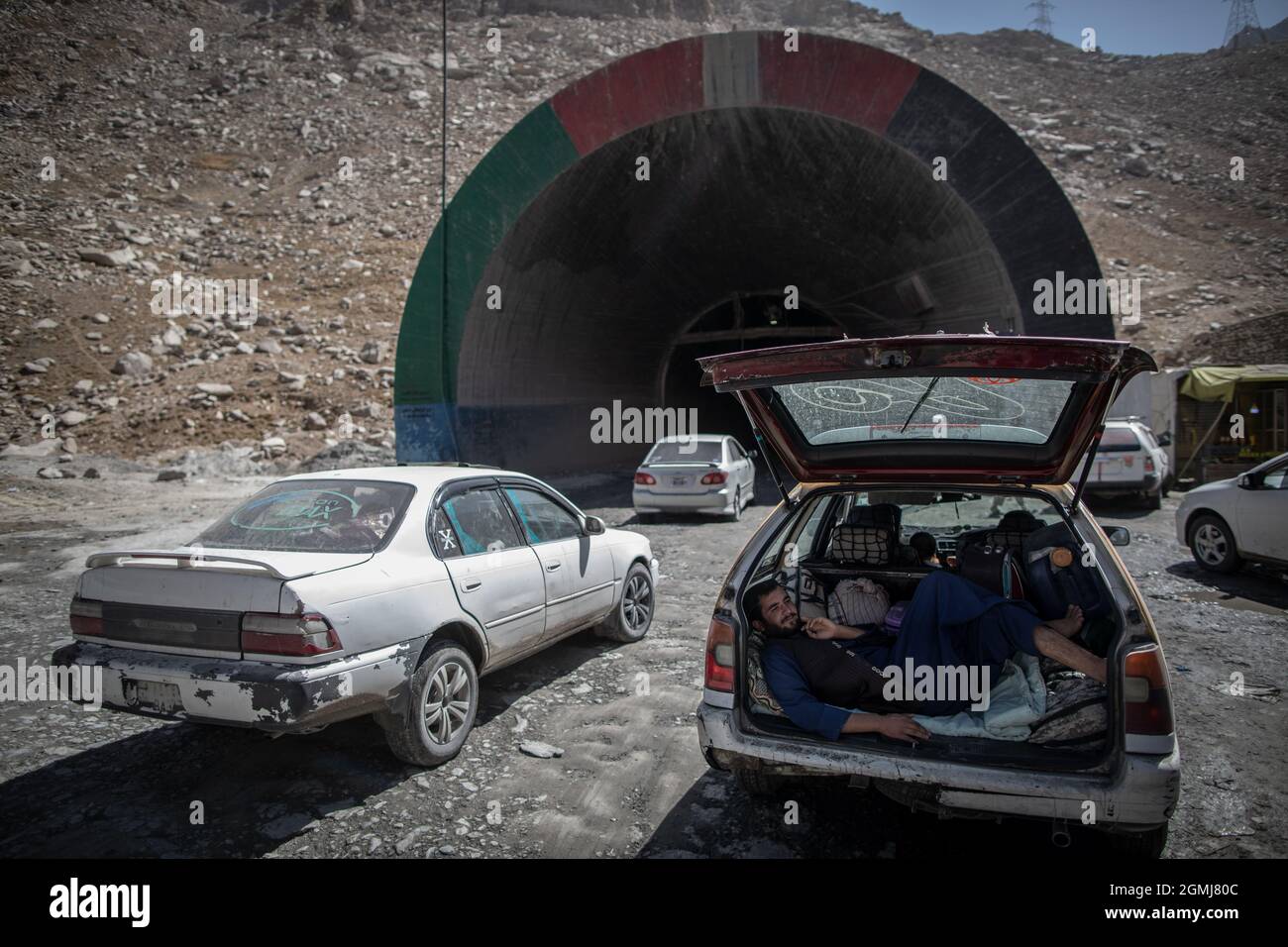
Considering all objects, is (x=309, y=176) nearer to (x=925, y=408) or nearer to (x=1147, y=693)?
(x=925, y=408)

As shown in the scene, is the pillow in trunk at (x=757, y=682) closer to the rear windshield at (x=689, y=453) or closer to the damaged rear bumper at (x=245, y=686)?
the damaged rear bumper at (x=245, y=686)

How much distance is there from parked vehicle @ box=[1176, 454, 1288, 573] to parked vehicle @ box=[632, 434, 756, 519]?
19.7ft

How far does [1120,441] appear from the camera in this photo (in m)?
12.4

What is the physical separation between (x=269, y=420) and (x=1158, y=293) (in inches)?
1500

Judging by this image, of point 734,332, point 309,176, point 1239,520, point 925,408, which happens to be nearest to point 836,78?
point 734,332

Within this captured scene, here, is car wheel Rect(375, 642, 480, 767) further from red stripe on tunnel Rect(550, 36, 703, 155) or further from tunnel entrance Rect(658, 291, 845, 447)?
tunnel entrance Rect(658, 291, 845, 447)

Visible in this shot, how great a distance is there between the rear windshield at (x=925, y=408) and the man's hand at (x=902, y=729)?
137 centimetres

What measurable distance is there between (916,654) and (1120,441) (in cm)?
1159

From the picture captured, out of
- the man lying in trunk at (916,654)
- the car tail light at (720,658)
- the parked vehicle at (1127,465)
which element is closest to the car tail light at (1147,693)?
the man lying in trunk at (916,654)

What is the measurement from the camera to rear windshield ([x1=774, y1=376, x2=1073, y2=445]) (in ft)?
10.6

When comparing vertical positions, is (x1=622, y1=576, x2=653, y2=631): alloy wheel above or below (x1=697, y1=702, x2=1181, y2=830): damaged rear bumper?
below

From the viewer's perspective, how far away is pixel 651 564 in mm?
6473

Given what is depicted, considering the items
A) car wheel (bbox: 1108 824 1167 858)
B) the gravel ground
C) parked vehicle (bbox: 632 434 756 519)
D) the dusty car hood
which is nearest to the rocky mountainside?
parked vehicle (bbox: 632 434 756 519)
